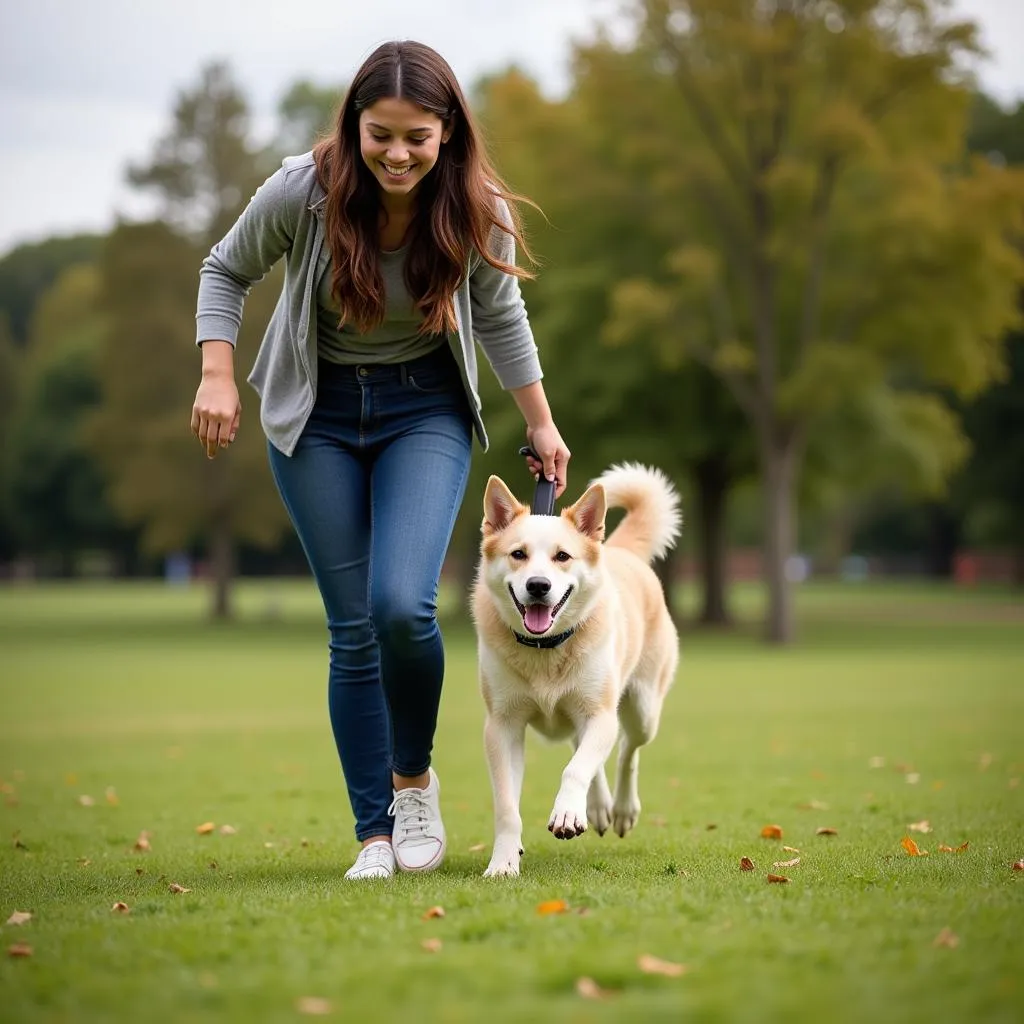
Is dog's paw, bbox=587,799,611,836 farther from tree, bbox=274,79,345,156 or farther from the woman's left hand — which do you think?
tree, bbox=274,79,345,156

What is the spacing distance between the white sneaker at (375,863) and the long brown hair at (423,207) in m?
1.71

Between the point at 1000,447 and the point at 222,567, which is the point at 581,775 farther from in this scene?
the point at 1000,447

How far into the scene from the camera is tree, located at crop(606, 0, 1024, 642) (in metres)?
22.2

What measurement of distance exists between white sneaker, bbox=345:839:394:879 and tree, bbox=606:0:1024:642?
18.2m

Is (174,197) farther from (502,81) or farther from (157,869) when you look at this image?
(157,869)

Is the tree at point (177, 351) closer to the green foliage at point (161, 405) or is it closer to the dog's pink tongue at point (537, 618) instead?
the green foliage at point (161, 405)

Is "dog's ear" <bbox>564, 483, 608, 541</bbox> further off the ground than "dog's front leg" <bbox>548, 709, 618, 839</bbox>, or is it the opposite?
"dog's ear" <bbox>564, 483, 608, 541</bbox>

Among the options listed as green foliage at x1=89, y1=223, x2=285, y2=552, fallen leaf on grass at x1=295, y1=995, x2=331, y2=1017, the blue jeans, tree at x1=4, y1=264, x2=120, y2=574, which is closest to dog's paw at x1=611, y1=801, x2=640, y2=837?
the blue jeans

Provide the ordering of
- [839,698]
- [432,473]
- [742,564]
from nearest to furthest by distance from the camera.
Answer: [432,473] < [839,698] < [742,564]

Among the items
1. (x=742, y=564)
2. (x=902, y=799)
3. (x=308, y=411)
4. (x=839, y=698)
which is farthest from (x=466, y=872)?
(x=742, y=564)

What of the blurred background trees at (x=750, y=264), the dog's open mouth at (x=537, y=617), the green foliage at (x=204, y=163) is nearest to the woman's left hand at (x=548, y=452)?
the dog's open mouth at (x=537, y=617)

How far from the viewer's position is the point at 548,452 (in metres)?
4.91

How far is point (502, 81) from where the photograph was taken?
2617 cm

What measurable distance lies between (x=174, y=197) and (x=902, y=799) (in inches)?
1192
